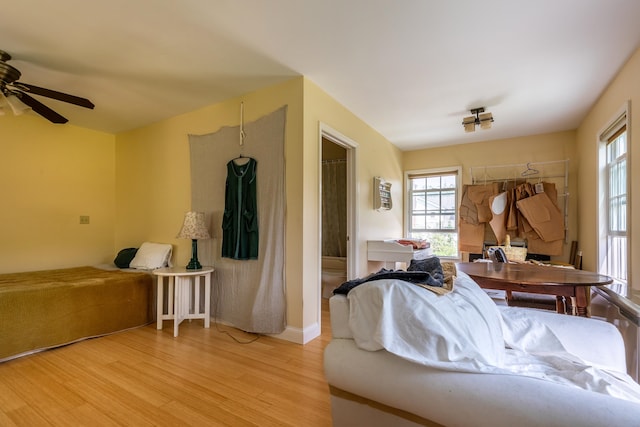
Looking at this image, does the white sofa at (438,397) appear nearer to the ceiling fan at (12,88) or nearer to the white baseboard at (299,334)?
the white baseboard at (299,334)

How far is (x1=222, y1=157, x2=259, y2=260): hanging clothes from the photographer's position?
3.00 metres

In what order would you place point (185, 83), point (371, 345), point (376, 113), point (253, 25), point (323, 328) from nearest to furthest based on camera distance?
point (371, 345) < point (253, 25) < point (185, 83) < point (323, 328) < point (376, 113)

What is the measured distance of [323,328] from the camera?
3.12m

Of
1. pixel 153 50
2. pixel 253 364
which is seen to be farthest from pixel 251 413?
pixel 153 50

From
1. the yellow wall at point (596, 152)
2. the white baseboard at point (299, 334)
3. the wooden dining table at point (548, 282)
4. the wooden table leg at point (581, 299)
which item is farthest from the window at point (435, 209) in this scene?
the white baseboard at point (299, 334)

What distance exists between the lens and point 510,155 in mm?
4633

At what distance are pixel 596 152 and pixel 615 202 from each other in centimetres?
65

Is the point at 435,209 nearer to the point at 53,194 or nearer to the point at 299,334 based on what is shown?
the point at 299,334

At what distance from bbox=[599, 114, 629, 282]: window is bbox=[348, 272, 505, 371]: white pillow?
2.67 meters

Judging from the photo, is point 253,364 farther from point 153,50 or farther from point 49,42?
point 49,42

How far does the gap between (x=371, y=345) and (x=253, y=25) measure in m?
2.13

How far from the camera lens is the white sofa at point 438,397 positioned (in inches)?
28.5

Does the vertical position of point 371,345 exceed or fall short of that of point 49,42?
it falls short

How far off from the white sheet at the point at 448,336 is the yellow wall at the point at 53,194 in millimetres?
4599
